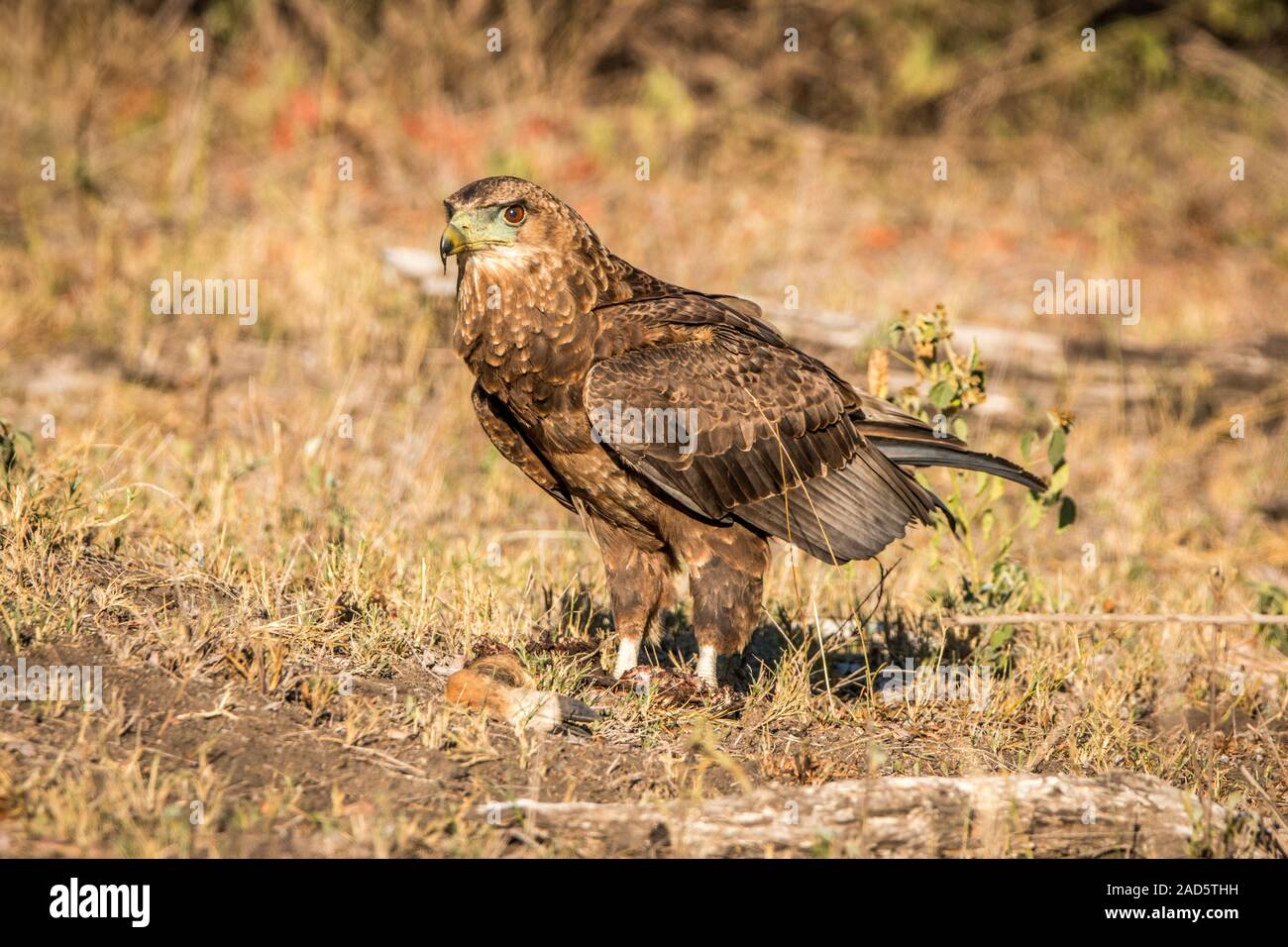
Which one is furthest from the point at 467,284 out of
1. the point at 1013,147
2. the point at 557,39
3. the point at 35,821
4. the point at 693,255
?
the point at 1013,147

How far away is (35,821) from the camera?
3086mm

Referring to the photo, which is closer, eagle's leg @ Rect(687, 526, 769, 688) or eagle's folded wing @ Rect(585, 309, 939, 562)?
eagle's folded wing @ Rect(585, 309, 939, 562)

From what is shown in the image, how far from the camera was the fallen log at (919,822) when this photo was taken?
131 inches

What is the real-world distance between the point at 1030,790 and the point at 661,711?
1207mm

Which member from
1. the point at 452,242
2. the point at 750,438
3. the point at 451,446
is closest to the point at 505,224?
the point at 452,242

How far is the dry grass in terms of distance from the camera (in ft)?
12.3
